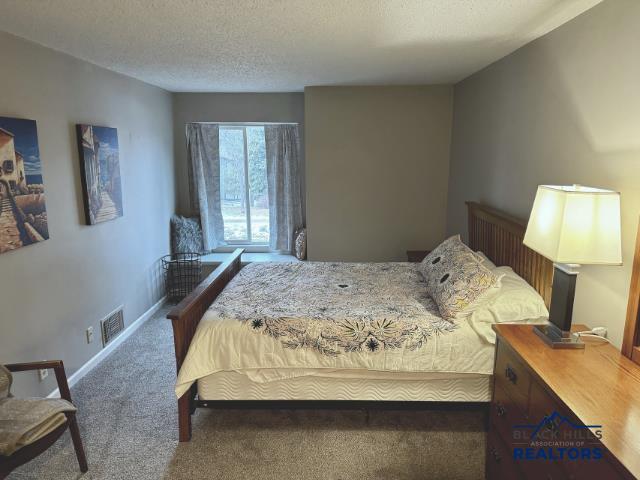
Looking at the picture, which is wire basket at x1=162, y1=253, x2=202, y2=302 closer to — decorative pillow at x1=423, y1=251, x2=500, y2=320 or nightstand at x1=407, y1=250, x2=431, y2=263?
nightstand at x1=407, y1=250, x2=431, y2=263

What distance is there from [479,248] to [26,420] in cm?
316

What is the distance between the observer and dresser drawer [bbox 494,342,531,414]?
65.9 inches

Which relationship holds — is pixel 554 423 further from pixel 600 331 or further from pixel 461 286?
pixel 461 286

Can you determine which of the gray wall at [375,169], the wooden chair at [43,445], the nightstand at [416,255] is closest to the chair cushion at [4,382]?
the wooden chair at [43,445]

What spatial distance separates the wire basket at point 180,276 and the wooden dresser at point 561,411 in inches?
137

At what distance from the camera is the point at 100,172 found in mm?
3250

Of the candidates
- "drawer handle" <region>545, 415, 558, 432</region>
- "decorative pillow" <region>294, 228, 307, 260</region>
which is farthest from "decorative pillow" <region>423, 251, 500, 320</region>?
"decorative pillow" <region>294, 228, 307, 260</region>

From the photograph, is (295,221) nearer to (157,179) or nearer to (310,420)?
(157,179)

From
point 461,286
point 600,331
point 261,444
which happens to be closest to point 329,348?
point 261,444

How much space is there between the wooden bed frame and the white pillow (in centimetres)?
10

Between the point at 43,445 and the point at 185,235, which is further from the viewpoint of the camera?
the point at 185,235

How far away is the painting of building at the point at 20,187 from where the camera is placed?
231cm

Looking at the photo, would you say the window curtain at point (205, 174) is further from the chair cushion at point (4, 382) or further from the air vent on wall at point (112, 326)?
the chair cushion at point (4, 382)

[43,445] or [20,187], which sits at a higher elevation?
[20,187]
